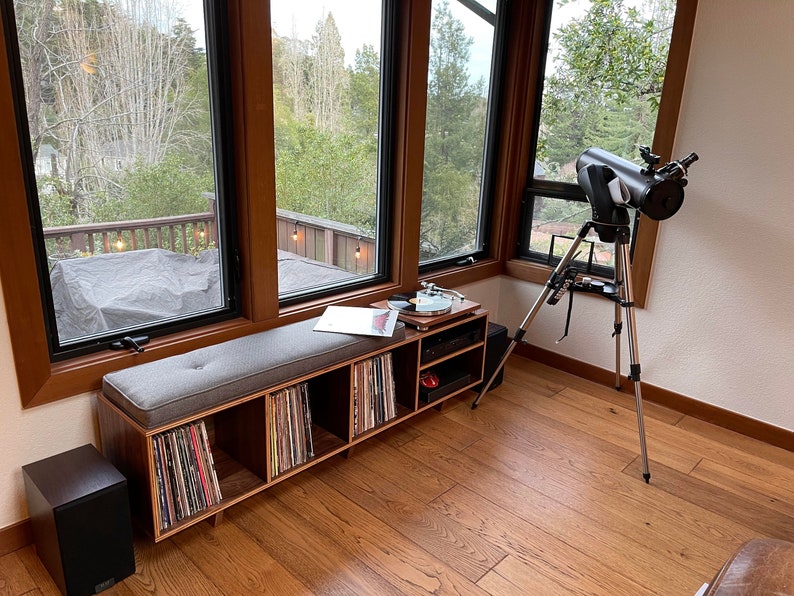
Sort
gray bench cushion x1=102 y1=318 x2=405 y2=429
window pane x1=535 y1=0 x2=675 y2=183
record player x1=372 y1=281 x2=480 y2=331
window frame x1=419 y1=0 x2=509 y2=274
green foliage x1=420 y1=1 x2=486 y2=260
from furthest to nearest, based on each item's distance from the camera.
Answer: window frame x1=419 y1=0 x2=509 y2=274, green foliage x1=420 y1=1 x2=486 y2=260, window pane x1=535 y1=0 x2=675 y2=183, record player x1=372 y1=281 x2=480 y2=331, gray bench cushion x1=102 y1=318 x2=405 y2=429

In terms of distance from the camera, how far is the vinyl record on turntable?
8.02 ft

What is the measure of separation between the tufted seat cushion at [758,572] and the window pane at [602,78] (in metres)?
2.11

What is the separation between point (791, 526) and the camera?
2.01 metres

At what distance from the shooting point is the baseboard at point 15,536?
172 cm

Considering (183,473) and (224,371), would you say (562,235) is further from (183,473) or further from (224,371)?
(183,473)

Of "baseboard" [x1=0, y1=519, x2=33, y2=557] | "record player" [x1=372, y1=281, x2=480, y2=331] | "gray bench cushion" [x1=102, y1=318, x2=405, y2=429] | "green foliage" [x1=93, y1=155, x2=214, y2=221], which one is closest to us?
"gray bench cushion" [x1=102, y1=318, x2=405, y2=429]

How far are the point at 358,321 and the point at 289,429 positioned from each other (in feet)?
1.71

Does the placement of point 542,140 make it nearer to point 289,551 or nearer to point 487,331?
point 487,331

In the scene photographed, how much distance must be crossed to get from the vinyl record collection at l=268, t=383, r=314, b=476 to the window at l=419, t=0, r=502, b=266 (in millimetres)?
1228

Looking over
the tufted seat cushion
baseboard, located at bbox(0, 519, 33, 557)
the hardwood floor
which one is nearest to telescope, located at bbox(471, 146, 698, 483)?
the hardwood floor

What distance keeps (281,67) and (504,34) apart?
1.43 metres

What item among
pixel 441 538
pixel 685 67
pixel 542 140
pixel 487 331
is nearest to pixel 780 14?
pixel 685 67

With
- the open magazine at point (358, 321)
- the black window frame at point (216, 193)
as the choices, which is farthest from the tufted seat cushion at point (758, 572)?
the black window frame at point (216, 193)

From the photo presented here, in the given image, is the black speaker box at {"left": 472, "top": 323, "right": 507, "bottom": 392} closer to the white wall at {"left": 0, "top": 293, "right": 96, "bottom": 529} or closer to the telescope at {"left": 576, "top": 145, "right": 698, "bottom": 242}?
the telescope at {"left": 576, "top": 145, "right": 698, "bottom": 242}
